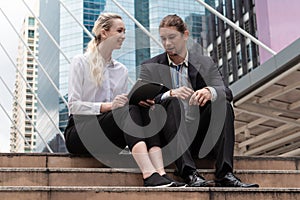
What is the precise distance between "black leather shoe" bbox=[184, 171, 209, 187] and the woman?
0.16 metres

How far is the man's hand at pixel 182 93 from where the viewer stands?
3.30 meters

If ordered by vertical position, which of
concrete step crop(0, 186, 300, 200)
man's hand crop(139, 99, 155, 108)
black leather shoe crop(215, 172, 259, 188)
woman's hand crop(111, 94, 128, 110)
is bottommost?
concrete step crop(0, 186, 300, 200)

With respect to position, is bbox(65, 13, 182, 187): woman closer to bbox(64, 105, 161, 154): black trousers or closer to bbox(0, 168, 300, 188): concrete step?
bbox(64, 105, 161, 154): black trousers

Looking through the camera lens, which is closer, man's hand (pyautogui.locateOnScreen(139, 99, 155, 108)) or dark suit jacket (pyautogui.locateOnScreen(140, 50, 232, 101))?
man's hand (pyautogui.locateOnScreen(139, 99, 155, 108))

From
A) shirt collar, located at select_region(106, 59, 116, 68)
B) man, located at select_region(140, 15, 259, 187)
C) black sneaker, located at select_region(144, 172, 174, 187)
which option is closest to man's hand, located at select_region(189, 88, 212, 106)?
man, located at select_region(140, 15, 259, 187)

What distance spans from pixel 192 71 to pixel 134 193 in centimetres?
104

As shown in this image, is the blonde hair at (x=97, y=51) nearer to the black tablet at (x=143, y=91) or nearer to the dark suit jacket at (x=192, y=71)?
the dark suit jacket at (x=192, y=71)

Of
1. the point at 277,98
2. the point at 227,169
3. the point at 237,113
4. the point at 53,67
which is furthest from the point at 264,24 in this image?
the point at 53,67

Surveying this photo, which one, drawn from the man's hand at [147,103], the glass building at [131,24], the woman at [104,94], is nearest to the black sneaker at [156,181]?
the woman at [104,94]

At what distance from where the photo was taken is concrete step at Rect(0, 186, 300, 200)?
273 cm

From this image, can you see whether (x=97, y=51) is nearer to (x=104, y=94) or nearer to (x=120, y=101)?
(x=104, y=94)

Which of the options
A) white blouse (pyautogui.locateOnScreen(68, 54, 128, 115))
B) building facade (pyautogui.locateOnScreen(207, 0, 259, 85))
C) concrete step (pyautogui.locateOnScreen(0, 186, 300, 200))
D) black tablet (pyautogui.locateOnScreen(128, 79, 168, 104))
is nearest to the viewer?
concrete step (pyautogui.locateOnScreen(0, 186, 300, 200))

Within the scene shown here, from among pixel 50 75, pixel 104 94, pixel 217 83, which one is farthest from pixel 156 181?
pixel 50 75

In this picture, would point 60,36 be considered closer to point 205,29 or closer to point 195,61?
point 205,29
